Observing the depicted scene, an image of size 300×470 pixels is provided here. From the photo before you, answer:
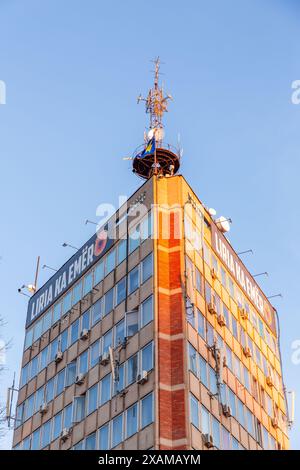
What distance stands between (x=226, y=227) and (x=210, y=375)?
14843 mm

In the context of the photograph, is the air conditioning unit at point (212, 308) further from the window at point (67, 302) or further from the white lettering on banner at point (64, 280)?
the window at point (67, 302)

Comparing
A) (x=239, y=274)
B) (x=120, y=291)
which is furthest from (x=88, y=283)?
(x=239, y=274)

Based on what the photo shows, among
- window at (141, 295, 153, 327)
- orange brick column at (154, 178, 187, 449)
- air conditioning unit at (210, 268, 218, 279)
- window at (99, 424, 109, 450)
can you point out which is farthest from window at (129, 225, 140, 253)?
window at (99, 424, 109, 450)

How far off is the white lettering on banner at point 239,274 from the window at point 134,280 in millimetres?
8142

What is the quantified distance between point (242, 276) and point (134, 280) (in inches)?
512

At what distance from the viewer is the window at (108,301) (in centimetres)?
6019

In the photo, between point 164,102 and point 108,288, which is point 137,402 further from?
point 164,102

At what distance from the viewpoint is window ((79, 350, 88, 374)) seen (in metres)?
60.1

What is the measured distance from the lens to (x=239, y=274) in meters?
67.9

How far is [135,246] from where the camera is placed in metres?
60.0

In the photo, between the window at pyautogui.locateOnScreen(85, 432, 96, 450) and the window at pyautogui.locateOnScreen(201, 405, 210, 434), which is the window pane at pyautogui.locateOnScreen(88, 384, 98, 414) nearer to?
the window at pyautogui.locateOnScreen(85, 432, 96, 450)

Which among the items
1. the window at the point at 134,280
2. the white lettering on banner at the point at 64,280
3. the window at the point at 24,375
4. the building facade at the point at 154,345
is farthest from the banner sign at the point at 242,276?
the window at the point at 24,375

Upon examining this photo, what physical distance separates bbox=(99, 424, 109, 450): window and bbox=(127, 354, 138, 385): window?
131 inches
